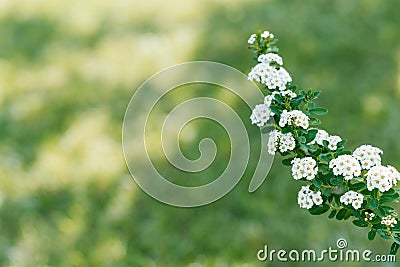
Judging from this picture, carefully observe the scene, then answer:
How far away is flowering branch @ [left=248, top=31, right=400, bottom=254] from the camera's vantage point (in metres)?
1.59

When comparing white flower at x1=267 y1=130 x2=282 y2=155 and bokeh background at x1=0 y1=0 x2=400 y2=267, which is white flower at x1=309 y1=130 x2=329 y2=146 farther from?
bokeh background at x1=0 y1=0 x2=400 y2=267

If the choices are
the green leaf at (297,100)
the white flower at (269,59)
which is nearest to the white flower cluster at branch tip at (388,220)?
the green leaf at (297,100)

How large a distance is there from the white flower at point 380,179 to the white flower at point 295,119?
196 mm

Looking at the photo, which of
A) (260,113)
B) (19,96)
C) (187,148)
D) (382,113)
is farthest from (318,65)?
(260,113)

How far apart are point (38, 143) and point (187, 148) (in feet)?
2.52

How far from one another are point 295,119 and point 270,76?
142mm

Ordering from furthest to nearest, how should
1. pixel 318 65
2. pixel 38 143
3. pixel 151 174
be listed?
1. pixel 318 65
2. pixel 38 143
3. pixel 151 174

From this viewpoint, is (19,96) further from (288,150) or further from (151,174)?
(288,150)

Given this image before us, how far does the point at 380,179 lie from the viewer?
5.08 feet

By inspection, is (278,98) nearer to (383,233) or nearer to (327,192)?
(327,192)

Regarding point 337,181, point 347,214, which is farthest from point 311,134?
point 347,214

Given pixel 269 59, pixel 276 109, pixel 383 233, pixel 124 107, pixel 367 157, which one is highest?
pixel 124 107

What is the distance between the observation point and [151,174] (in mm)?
3055

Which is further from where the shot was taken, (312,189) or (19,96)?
(19,96)
